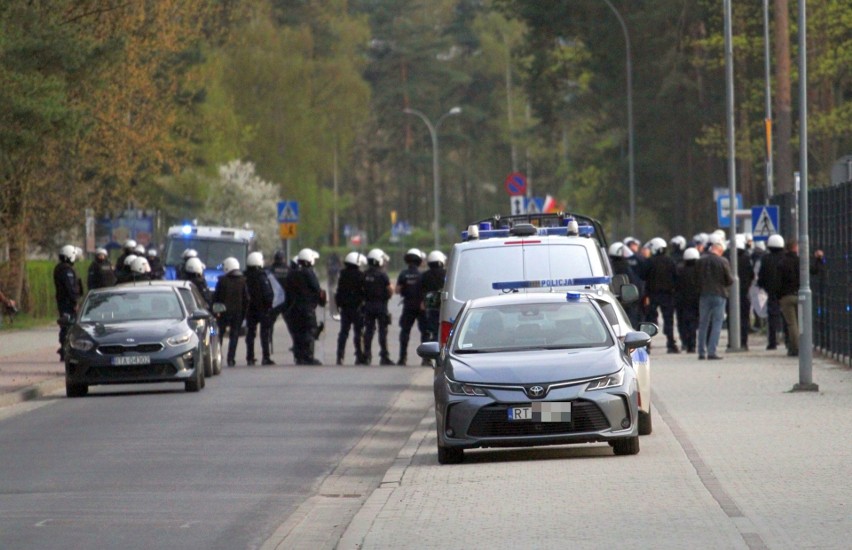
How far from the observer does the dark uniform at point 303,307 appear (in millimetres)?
31172

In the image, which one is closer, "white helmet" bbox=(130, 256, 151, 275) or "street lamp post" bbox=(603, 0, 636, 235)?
"white helmet" bbox=(130, 256, 151, 275)

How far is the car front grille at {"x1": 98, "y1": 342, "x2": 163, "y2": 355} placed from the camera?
24.0m

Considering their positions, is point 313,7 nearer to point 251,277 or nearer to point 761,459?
point 251,277

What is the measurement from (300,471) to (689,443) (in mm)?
3279

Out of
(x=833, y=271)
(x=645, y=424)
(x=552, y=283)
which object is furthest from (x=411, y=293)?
(x=645, y=424)

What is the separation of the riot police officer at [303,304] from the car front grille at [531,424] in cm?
1646

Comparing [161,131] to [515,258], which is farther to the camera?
[161,131]

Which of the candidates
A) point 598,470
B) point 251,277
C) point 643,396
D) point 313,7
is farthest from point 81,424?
point 313,7

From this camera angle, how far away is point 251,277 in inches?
1262

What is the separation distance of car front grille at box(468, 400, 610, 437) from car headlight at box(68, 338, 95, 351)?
10.3 meters

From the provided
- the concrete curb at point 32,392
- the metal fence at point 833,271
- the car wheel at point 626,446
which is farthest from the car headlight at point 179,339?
the car wheel at point 626,446

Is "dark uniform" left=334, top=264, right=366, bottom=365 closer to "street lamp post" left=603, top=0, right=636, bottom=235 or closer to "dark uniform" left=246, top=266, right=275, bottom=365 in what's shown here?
"dark uniform" left=246, top=266, right=275, bottom=365

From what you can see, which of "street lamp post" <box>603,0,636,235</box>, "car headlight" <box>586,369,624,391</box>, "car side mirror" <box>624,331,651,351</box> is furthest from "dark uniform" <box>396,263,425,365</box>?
"street lamp post" <box>603,0,636,235</box>

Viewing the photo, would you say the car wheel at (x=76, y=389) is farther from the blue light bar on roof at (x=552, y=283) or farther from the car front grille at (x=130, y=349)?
the blue light bar on roof at (x=552, y=283)
